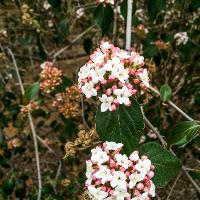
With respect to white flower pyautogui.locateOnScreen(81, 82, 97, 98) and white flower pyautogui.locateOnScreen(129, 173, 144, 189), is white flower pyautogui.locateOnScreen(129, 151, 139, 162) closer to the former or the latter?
white flower pyautogui.locateOnScreen(129, 173, 144, 189)

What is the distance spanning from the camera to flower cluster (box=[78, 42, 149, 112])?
1245 mm

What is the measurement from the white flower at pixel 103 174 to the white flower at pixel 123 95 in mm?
185

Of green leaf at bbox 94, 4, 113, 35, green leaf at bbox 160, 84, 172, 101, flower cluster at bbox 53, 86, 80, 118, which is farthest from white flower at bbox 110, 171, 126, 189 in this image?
green leaf at bbox 94, 4, 113, 35

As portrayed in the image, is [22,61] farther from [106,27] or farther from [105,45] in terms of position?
[105,45]

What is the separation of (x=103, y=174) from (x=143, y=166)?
0.37ft

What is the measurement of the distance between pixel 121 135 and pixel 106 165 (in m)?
0.12

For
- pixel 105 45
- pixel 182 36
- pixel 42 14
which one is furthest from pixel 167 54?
pixel 105 45

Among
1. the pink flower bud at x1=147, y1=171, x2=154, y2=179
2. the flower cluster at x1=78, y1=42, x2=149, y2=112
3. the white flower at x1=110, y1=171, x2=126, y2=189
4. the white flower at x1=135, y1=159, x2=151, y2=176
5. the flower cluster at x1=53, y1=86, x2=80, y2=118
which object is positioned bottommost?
the flower cluster at x1=53, y1=86, x2=80, y2=118

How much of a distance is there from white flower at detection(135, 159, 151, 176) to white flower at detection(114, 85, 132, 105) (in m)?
0.16

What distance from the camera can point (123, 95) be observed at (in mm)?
1244

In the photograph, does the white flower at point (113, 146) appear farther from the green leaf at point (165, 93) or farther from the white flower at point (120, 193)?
the green leaf at point (165, 93)

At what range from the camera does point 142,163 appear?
4.03 ft

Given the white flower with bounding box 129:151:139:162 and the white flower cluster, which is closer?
the white flower with bounding box 129:151:139:162

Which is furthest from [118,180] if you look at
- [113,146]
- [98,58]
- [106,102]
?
[98,58]
